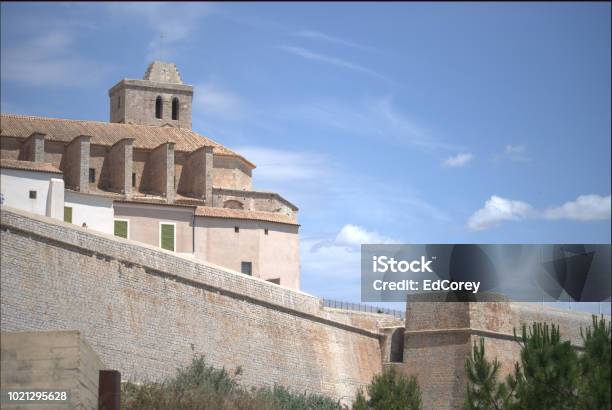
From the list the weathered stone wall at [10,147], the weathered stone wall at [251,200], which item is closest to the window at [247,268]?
the weathered stone wall at [251,200]

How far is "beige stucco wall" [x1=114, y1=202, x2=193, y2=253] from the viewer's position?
3859cm

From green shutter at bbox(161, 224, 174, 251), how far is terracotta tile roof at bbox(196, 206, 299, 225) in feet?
3.64

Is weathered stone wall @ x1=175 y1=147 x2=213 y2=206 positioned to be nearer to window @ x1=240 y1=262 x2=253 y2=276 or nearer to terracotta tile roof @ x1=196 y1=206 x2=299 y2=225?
terracotta tile roof @ x1=196 y1=206 x2=299 y2=225

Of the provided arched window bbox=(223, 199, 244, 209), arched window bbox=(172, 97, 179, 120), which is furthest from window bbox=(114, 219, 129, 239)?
arched window bbox=(172, 97, 179, 120)

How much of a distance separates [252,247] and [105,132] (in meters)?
8.35

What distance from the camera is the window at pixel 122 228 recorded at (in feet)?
125

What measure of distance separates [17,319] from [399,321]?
54.4 ft

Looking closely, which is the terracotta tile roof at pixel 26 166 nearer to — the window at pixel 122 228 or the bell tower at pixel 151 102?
the window at pixel 122 228

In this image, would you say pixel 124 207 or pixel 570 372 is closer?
pixel 570 372

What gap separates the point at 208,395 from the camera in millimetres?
27219

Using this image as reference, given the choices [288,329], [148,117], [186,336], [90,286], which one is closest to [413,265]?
[288,329]

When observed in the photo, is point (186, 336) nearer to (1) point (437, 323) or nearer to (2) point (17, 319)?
(2) point (17, 319)

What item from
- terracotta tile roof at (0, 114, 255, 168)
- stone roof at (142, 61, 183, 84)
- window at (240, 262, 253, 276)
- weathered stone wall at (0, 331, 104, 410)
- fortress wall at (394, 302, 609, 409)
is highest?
stone roof at (142, 61, 183, 84)

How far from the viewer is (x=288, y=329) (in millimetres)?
33969
